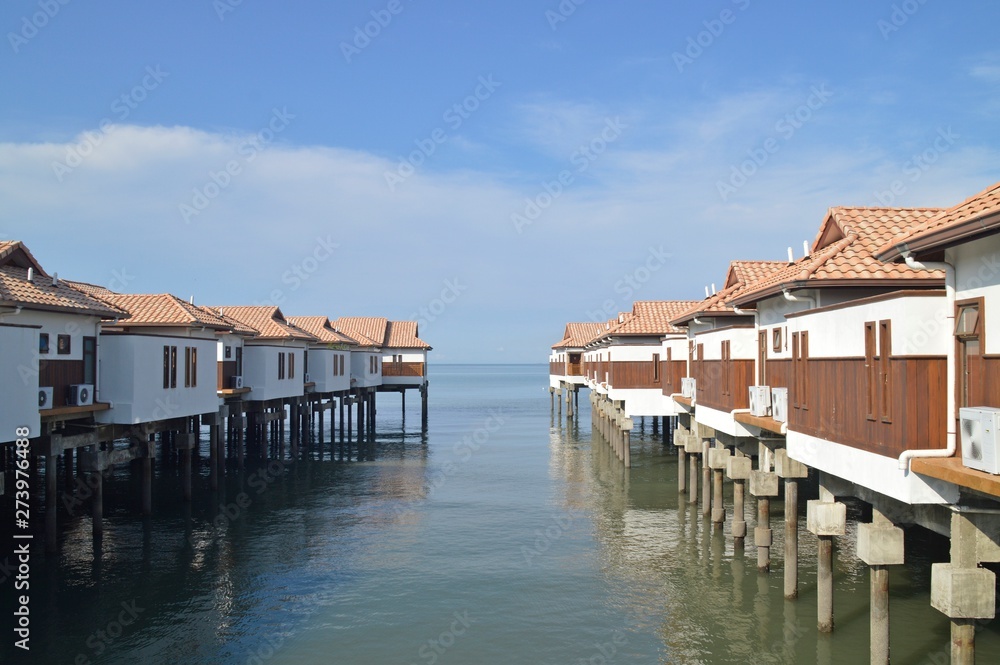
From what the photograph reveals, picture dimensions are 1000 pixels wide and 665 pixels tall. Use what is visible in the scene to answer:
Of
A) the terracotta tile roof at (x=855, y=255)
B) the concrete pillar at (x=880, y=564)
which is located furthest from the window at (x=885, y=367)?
the concrete pillar at (x=880, y=564)

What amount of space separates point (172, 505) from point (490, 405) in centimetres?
7446

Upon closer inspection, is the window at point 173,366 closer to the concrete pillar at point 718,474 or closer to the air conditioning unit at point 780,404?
the concrete pillar at point 718,474

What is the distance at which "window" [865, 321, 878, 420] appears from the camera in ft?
36.7

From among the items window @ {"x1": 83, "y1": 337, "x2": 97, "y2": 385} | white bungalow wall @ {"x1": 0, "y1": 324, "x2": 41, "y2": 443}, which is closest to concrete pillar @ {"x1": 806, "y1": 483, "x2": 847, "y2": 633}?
white bungalow wall @ {"x1": 0, "y1": 324, "x2": 41, "y2": 443}

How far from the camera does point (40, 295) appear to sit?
19484mm

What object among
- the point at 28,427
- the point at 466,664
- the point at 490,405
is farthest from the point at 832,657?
the point at 490,405

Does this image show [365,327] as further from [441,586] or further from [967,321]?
[967,321]

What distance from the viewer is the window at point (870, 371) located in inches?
440

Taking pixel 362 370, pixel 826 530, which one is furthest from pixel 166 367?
pixel 362 370

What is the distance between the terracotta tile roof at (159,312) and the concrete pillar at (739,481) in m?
18.2

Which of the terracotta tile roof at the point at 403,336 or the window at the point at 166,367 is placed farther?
the terracotta tile roof at the point at 403,336

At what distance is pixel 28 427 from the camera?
17.7 metres

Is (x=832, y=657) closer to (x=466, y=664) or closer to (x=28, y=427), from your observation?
(x=466, y=664)

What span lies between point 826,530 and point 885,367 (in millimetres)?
4047
